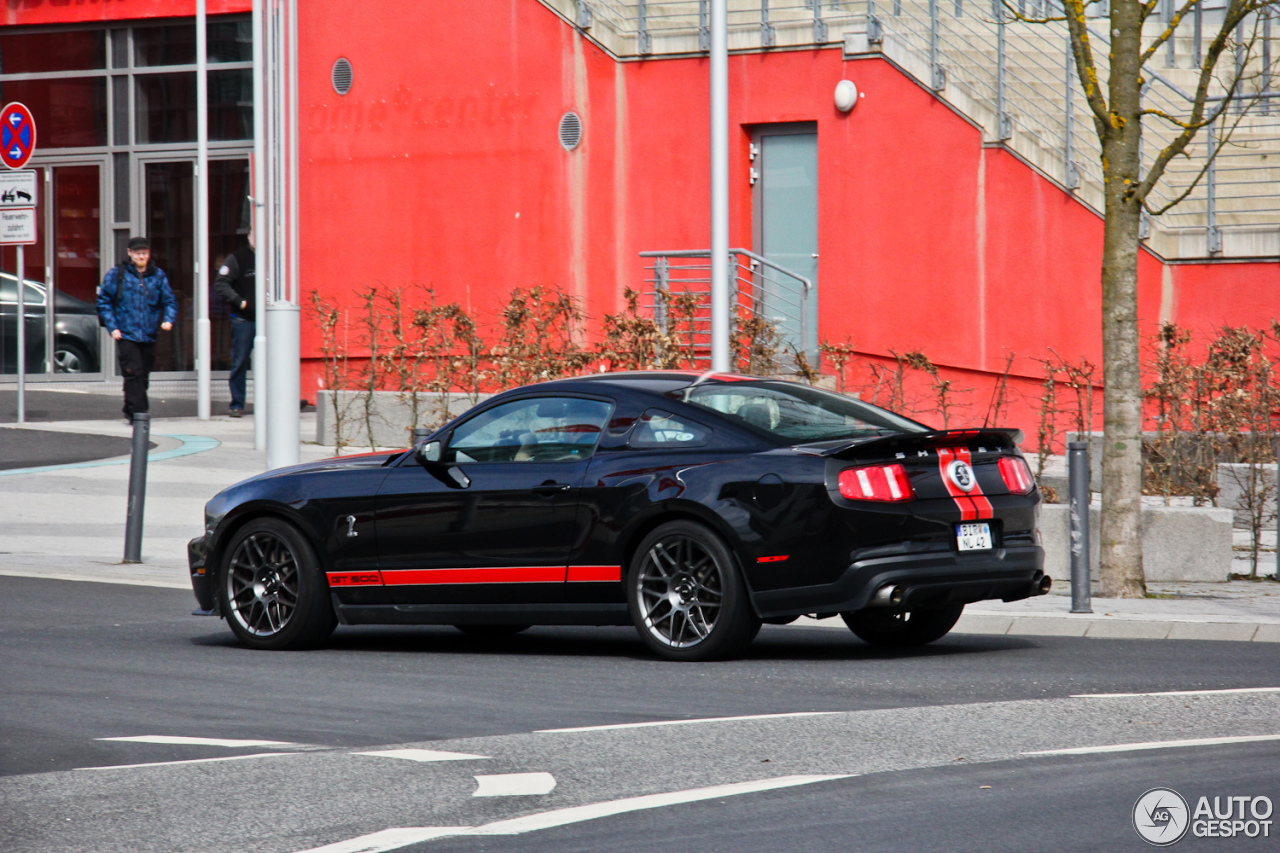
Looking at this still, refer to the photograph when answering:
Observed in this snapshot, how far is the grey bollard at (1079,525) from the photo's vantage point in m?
10.4

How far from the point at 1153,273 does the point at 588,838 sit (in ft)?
52.2

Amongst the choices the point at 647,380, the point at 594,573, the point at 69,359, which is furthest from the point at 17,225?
the point at 594,573

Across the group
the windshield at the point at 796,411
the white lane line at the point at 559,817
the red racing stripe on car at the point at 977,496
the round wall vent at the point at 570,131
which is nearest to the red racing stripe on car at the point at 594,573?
the windshield at the point at 796,411

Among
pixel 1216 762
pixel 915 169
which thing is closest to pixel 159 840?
pixel 1216 762

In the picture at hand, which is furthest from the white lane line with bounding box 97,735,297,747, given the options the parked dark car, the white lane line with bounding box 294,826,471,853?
the parked dark car

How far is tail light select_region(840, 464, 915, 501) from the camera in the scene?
818 centimetres

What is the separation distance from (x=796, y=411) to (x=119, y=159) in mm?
19089

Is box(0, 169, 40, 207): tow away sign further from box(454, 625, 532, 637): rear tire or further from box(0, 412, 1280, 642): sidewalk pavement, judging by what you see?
box(454, 625, 532, 637): rear tire

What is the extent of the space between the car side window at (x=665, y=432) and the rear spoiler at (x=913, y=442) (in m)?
0.54

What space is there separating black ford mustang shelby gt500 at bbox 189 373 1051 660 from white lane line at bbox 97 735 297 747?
243cm

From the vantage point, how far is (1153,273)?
19.7 metres

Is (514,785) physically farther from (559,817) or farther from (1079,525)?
(1079,525)

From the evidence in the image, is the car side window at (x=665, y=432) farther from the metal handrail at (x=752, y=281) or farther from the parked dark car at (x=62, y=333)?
the parked dark car at (x=62, y=333)

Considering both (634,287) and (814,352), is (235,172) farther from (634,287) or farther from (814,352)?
(814,352)
